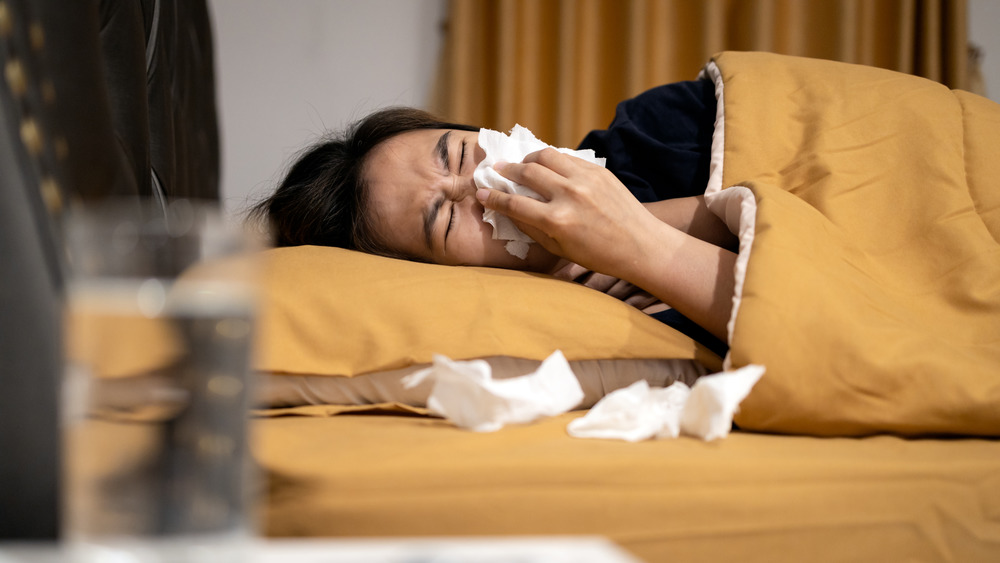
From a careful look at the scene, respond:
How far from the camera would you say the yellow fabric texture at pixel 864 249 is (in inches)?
29.2

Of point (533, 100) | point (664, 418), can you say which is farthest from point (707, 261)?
point (533, 100)

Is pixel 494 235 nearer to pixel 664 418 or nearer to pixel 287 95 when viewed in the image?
pixel 664 418

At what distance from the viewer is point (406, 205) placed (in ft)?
3.84

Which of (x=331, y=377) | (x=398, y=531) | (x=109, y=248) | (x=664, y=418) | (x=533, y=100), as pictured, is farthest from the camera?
(x=533, y=100)

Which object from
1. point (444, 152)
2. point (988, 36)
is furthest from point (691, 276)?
point (988, 36)

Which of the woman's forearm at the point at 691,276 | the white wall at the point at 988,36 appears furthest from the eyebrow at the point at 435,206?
the white wall at the point at 988,36

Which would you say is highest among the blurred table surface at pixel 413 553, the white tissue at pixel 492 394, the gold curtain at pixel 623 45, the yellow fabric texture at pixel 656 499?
the gold curtain at pixel 623 45

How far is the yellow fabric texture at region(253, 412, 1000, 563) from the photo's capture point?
0.59m

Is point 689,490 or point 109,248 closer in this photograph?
point 109,248

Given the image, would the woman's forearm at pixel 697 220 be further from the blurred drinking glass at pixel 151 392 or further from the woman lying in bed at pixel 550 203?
the blurred drinking glass at pixel 151 392

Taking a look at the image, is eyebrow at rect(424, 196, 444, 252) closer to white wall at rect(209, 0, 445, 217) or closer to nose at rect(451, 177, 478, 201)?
nose at rect(451, 177, 478, 201)

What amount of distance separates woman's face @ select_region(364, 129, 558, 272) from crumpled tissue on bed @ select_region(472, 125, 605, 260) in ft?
0.05

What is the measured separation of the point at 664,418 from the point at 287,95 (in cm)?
170

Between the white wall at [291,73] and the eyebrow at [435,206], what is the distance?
0.94 metres
